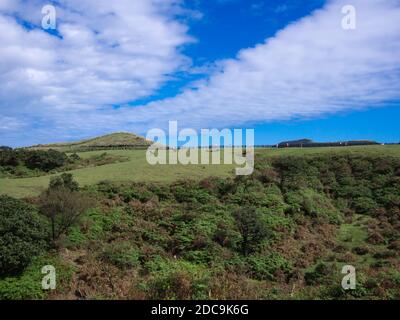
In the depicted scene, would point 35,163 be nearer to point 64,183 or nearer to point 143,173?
point 143,173

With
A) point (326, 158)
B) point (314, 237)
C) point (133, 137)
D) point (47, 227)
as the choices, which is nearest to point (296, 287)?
point (314, 237)

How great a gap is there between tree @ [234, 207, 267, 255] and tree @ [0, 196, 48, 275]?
42.0 feet

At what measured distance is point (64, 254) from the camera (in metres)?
25.9

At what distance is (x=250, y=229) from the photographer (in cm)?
3016

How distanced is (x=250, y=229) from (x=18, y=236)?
14749mm

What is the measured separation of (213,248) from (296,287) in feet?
21.4

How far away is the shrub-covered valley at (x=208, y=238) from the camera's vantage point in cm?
2067

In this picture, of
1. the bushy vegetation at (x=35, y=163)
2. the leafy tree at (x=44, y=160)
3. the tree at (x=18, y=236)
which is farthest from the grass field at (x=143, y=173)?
the tree at (x=18, y=236)

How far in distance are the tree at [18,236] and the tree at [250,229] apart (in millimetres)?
12803

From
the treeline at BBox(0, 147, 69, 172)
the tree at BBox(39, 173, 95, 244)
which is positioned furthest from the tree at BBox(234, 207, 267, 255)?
the treeline at BBox(0, 147, 69, 172)

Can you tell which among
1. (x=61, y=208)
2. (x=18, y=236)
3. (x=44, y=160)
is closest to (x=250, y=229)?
(x=61, y=208)

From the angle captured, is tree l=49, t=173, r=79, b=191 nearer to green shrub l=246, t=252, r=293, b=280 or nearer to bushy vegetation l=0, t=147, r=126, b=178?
bushy vegetation l=0, t=147, r=126, b=178

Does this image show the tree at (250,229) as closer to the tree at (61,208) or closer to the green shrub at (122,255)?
the green shrub at (122,255)

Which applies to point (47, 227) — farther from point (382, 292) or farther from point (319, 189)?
point (319, 189)
